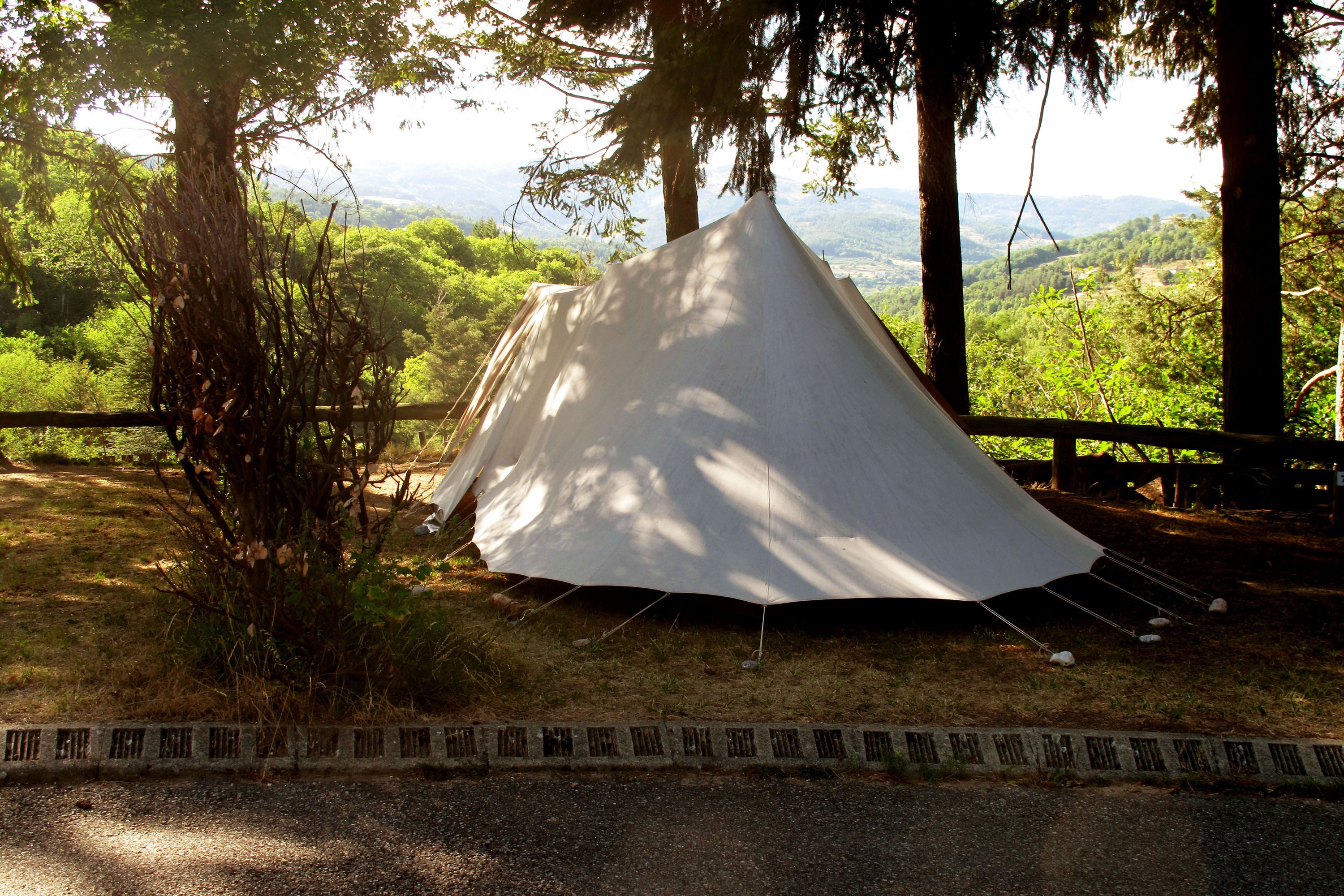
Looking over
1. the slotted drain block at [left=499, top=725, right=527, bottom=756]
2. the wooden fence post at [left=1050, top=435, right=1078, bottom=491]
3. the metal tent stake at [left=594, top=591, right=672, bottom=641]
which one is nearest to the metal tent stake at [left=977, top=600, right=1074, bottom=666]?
the metal tent stake at [left=594, top=591, right=672, bottom=641]

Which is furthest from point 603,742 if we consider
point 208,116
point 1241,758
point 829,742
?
point 208,116

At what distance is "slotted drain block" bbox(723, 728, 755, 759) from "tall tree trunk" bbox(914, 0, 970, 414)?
5817 millimetres

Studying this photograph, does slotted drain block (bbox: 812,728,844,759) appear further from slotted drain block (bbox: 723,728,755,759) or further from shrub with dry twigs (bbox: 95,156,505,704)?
shrub with dry twigs (bbox: 95,156,505,704)

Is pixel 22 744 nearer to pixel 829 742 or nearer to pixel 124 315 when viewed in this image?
pixel 829 742

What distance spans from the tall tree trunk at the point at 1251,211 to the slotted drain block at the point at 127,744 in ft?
25.9

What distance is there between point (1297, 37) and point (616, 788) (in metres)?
10.4

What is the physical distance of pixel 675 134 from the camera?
764cm

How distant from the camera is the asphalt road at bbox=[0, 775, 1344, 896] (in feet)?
8.29

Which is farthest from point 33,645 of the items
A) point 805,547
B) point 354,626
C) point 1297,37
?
point 1297,37

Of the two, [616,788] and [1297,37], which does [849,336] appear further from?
[1297,37]

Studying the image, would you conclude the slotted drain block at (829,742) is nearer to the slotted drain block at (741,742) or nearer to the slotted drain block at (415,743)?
the slotted drain block at (741,742)

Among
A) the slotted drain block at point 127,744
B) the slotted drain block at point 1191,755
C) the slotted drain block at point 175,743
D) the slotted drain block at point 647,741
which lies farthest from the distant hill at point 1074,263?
the slotted drain block at point 127,744

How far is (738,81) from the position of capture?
7133mm

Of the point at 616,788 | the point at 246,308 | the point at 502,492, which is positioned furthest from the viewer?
the point at 502,492
